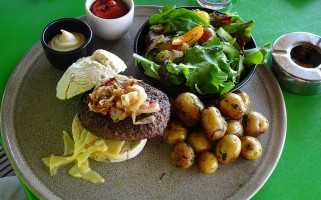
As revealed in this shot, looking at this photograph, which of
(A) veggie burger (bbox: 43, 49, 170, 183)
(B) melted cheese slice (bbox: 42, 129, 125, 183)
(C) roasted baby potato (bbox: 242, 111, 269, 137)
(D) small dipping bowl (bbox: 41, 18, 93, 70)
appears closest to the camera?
(A) veggie burger (bbox: 43, 49, 170, 183)

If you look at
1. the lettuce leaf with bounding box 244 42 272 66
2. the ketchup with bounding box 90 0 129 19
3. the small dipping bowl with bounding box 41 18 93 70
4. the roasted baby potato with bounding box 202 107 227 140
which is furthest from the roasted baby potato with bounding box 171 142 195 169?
the ketchup with bounding box 90 0 129 19

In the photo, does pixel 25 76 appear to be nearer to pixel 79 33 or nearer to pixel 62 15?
pixel 79 33

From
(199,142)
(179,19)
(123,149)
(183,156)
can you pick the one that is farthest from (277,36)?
(123,149)

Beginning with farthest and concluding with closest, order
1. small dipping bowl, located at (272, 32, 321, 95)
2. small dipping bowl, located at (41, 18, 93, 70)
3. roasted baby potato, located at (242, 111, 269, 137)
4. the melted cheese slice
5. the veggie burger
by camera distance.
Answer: small dipping bowl, located at (272, 32, 321, 95), small dipping bowl, located at (41, 18, 93, 70), roasted baby potato, located at (242, 111, 269, 137), the melted cheese slice, the veggie burger

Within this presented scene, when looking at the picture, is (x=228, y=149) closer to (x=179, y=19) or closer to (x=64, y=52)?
(x=179, y=19)

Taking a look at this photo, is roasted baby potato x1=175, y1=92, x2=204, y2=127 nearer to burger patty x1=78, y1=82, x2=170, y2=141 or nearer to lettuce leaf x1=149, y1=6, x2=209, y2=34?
burger patty x1=78, y1=82, x2=170, y2=141

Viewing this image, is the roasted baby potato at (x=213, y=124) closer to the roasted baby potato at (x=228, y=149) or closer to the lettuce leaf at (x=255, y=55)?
the roasted baby potato at (x=228, y=149)

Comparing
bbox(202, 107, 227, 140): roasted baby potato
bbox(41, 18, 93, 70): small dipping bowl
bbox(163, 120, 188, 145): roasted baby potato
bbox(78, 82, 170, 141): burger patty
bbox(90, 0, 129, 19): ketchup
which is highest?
bbox(90, 0, 129, 19): ketchup
